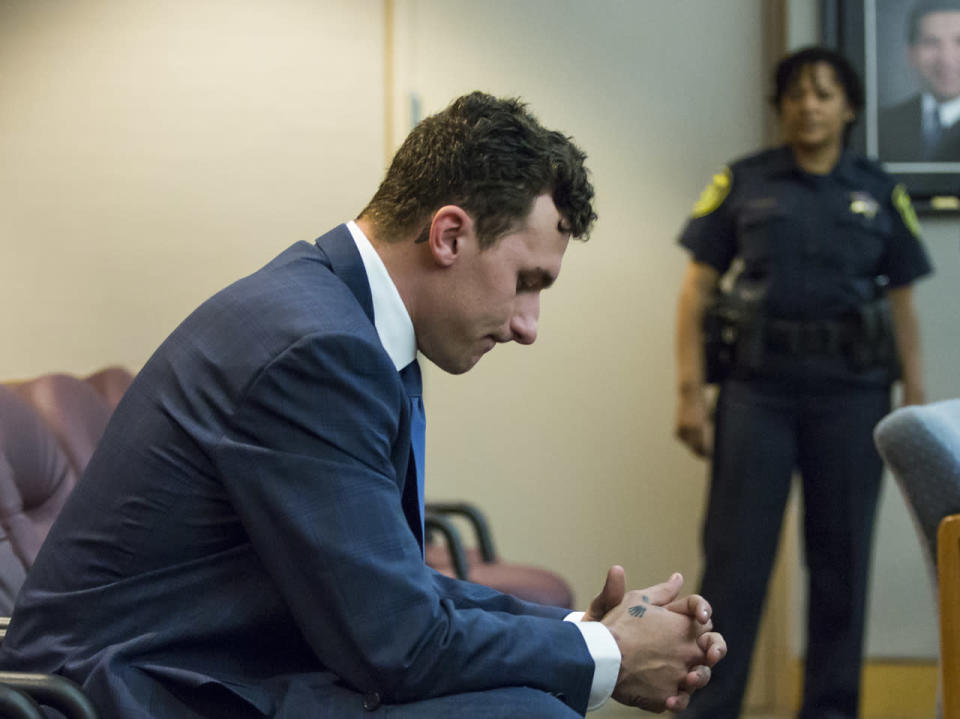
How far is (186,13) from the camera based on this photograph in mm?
3266

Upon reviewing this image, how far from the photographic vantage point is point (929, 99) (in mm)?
3230

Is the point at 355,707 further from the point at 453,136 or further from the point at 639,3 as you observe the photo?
the point at 639,3

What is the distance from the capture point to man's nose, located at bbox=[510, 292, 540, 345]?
129 cm

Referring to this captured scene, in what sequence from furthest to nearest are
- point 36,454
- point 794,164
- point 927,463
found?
point 794,164
point 36,454
point 927,463

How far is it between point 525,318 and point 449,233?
137mm

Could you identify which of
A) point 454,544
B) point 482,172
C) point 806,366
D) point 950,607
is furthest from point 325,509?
point 806,366

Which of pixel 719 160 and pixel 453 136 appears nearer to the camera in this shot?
pixel 453 136

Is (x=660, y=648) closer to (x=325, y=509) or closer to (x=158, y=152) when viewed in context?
(x=325, y=509)

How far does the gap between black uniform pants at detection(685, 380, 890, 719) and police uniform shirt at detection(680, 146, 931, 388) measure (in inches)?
9.3

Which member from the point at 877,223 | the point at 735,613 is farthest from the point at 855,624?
the point at 877,223

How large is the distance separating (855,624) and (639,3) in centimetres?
179

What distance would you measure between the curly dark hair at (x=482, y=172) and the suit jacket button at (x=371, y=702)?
0.47 meters

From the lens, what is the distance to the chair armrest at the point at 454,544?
239 cm

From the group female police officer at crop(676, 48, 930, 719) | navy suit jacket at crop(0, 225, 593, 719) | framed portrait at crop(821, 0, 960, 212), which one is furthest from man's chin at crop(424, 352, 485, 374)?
framed portrait at crop(821, 0, 960, 212)
